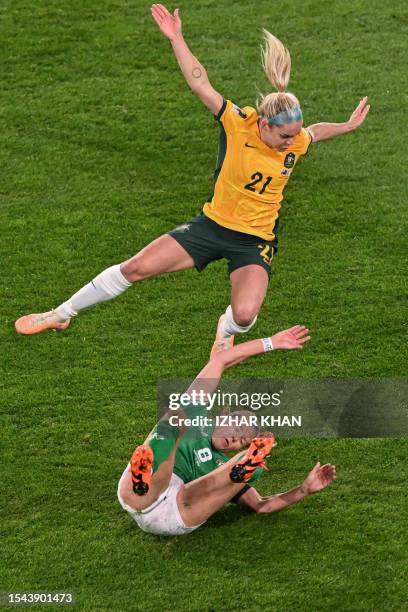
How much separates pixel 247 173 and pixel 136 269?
3.82 ft

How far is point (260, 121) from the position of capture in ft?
32.7

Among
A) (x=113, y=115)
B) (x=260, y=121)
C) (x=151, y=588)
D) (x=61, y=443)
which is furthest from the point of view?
(x=113, y=115)

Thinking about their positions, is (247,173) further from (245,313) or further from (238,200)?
(245,313)

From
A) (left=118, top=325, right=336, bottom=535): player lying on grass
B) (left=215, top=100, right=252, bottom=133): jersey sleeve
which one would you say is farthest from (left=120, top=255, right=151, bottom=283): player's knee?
(left=215, top=100, right=252, bottom=133): jersey sleeve

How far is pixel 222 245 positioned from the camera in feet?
33.7

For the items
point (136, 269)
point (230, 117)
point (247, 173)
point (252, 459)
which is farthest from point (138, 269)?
point (252, 459)

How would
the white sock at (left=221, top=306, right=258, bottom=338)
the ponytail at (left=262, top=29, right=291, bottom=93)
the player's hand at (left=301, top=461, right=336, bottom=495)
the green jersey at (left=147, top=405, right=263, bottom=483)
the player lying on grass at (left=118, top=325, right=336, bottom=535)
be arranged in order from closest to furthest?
the player lying on grass at (left=118, top=325, right=336, bottom=535), the player's hand at (left=301, top=461, right=336, bottom=495), the green jersey at (left=147, top=405, right=263, bottom=483), the ponytail at (left=262, top=29, right=291, bottom=93), the white sock at (left=221, top=306, right=258, bottom=338)

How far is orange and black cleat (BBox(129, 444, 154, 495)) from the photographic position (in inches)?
353

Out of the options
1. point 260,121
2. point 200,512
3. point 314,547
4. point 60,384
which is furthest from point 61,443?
point 260,121

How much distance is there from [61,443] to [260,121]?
3.11 metres

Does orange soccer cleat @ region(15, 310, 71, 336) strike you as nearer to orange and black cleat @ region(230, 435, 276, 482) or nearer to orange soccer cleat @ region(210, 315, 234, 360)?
orange soccer cleat @ region(210, 315, 234, 360)

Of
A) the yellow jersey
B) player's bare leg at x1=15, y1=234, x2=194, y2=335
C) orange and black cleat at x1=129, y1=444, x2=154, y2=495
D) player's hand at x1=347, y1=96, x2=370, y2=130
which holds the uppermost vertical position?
player's hand at x1=347, y1=96, x2=370, y2=130

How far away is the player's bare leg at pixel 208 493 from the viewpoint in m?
9.32

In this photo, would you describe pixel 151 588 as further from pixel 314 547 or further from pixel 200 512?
pixel 314 547
